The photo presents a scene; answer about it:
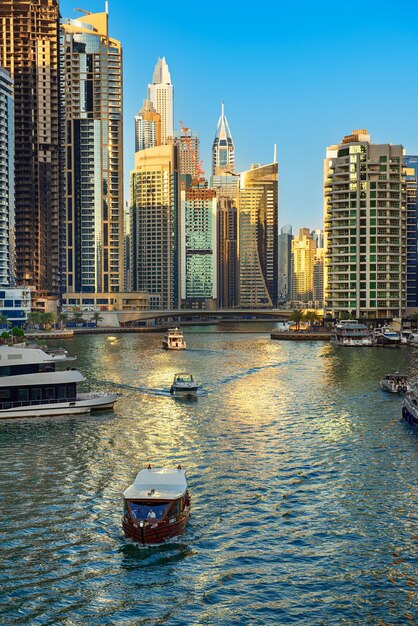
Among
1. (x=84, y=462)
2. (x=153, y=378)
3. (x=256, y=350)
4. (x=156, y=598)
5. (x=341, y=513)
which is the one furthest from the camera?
(x=256, y=350)

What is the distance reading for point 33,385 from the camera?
238 ft

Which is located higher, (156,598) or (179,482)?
(179,482)

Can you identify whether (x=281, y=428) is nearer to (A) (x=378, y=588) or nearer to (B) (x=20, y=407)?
(B) (x=20, y=407)

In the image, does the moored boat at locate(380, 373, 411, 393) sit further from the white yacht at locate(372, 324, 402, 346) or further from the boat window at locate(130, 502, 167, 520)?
the white yacht at locate(372, 324, 402, 346)

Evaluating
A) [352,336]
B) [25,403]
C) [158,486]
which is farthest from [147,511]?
[352,336]

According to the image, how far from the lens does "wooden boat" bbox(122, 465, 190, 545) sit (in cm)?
3831

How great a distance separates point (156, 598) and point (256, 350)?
134m

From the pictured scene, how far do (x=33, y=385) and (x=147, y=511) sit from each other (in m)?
36.3

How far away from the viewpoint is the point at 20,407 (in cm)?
7188

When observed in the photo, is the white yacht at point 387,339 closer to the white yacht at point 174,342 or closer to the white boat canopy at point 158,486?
the white yacht at point 174,342

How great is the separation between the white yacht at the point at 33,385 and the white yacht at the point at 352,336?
4270 inches

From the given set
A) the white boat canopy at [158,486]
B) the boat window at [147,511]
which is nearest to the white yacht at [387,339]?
the white boat canopy at [158,486]

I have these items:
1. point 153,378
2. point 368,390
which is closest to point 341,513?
point 368,390

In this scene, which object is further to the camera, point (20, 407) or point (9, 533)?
point (20, 407)
